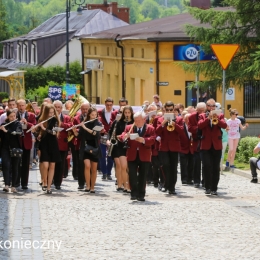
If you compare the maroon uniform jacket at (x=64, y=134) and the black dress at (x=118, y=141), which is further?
the maroon uniform jacket at (x=64, y=134)

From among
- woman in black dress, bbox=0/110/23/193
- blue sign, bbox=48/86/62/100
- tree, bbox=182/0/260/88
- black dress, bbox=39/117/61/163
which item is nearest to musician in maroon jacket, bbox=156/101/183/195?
black dress, bbox=39/117/61/163

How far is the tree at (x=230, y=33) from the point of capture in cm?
3353

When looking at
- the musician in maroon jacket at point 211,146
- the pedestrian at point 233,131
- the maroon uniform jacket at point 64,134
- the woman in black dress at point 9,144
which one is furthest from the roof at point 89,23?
the musician in maroon jacket at point 211,146

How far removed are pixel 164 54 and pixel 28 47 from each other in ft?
134

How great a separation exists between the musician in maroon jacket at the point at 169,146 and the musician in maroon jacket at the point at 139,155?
110cm

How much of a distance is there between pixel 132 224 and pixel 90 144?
521cm

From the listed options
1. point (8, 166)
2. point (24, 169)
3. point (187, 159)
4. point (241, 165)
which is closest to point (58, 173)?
point (24, 169)

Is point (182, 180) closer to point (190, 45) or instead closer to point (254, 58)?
point (254, 58)

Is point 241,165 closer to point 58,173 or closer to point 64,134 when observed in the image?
point 64,134

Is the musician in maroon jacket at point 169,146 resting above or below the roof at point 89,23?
below

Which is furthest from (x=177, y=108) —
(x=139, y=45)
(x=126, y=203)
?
(x=139, y=45)

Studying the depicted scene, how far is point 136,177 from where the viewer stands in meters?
17.7

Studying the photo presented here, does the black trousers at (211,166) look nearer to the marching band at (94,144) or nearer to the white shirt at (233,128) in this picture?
the marching band at (94,144)

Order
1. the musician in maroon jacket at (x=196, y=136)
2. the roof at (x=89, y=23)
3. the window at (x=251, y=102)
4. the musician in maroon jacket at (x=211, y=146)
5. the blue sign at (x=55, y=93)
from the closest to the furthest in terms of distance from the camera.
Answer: the musician in maroon jacket at (x=211, y=146) < the musician in maroon jacket at (x=196, y=136) < the window at (x=251, y=102) < the blue sign at (x=55, y=93) < the roof at (x=89, y=23)
